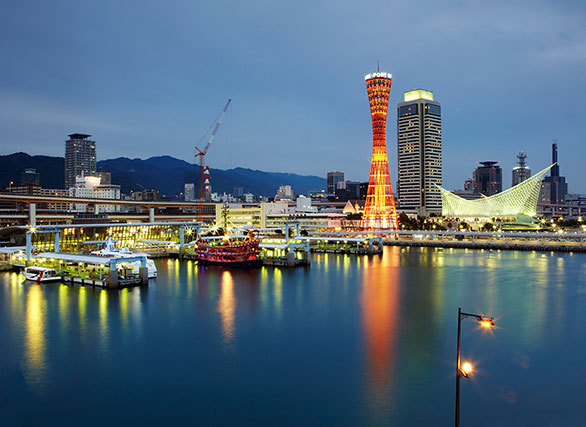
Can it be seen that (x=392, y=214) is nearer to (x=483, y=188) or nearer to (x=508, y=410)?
(x=508, y=410)

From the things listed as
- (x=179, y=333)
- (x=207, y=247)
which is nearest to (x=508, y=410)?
(x=179, y=333)

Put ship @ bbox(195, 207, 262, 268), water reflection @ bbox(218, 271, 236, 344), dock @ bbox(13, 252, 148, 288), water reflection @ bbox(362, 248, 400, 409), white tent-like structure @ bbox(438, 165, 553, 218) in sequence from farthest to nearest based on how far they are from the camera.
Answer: white tent-like structure @ bbox(438, 165, 553, 218) → ship @ bbox(195, 207, 262, 268) → dock @ bbox(13, 252, 148, 288) → water reflection @ bbox(218, 271, 236, 344) → water reflection @ bbox(362, 248, 400, 409)

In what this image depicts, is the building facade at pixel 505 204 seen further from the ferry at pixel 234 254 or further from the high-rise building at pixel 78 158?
the high-rise building at pixel 78 158

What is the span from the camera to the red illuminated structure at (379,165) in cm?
3759

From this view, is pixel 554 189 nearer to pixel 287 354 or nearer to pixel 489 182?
pixel 489 182

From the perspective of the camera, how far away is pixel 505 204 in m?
54.7

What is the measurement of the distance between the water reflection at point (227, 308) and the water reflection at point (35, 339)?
404cm

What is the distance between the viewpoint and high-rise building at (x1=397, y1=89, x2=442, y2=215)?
248 feet

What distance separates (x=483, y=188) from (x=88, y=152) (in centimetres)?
9592

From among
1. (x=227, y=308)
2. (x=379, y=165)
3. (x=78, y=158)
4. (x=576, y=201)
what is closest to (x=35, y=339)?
(x=227, y=308)

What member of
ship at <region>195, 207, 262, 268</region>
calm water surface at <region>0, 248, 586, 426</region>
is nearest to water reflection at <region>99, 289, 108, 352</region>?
calm water surface at <region>0, 248, 586, 426</region>

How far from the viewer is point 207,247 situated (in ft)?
87.6

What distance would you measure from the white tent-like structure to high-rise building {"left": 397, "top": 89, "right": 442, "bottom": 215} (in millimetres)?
15542

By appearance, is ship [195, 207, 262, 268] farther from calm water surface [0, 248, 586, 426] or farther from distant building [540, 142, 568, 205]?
distant building [540, 142, 568, 205]
